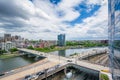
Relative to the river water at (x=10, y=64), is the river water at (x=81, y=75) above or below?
above

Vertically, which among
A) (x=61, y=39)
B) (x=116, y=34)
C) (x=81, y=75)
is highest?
(x=61, y=39)

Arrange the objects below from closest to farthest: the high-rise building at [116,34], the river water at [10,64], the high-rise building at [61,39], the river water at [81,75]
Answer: the high-rise building at [116,34] < the river water at [81,75] < the river water at [10,64] < the high-rise building at [61,39]

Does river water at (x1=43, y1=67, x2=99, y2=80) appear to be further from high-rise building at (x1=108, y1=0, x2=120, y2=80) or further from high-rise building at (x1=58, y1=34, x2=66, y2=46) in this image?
high-rise building at (x1=58, y1=34, x2=66, y2=46)

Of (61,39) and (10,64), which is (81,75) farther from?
(61,39)

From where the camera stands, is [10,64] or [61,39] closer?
[10,64]

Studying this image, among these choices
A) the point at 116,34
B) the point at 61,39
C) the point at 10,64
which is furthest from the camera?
the point at 61,39

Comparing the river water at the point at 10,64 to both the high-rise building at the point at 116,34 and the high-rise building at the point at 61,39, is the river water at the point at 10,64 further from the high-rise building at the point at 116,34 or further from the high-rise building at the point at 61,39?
the high-rise building at the point at 61,39

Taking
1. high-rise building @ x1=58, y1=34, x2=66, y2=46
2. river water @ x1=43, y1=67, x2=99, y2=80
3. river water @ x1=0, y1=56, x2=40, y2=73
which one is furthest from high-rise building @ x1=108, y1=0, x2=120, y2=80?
high-rise building @ x1=58, y1=34, x2=66, y2=46

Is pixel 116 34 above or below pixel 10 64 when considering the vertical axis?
above

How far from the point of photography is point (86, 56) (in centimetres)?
4681

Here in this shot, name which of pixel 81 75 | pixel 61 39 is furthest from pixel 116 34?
pixel 61 39

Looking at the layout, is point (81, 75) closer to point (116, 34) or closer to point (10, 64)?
point (116, 34)

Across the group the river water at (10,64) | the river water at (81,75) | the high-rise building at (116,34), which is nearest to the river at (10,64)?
the river water at (10,64)

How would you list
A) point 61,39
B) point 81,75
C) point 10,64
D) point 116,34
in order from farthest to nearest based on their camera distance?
1. point 61,39
2. point 10,64
3. point 81,75
4. point 116,34
